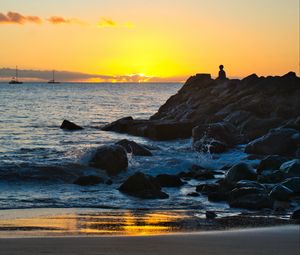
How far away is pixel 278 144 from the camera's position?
20281 millimetres

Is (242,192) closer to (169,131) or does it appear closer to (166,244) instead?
(166,244)

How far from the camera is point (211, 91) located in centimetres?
3759

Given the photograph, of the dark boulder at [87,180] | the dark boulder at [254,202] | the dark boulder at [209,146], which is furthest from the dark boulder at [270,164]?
the dark boulder at [209,146]

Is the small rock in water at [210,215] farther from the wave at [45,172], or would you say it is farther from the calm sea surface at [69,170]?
the wave at [45,172]

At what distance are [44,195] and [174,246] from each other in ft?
22.4

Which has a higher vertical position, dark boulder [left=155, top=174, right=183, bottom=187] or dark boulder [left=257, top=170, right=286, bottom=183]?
dark boulder [left=257, top=170, right=286, bottom=183]

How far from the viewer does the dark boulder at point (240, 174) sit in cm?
1463

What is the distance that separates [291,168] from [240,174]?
4.87 ft

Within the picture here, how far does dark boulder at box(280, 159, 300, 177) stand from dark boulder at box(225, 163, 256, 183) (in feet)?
→ 2.91

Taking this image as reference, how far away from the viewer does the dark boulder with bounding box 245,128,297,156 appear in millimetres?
20002

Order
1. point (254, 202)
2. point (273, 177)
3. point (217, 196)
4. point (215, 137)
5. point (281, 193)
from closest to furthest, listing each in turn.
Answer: point (254, 202)
point (281, 193)
point (217, 196)
point (273, 177)
point (215, 137)

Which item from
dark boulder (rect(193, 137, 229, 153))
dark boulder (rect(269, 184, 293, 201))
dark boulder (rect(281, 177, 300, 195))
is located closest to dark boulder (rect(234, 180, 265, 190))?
dark boulder (rect(269, 184, 293, 201))

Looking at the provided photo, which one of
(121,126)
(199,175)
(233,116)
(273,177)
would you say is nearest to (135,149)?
(199,175)

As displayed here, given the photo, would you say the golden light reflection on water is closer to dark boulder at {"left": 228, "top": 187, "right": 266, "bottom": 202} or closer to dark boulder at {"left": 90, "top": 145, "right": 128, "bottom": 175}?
dark boulder at {"left": 228, "top": 187, "right": 266, "bottom": 202}
